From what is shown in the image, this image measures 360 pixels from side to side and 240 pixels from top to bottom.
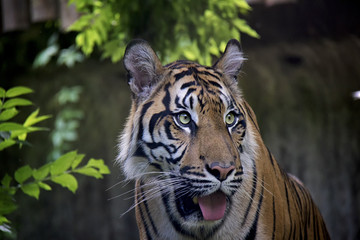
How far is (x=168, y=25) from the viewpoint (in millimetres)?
4355

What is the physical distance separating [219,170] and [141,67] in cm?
75

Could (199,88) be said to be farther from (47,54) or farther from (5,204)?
(47,54)

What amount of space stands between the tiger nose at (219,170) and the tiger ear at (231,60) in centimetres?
66

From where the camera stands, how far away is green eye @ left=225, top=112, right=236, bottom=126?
8.54ft

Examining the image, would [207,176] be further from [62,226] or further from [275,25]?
[62,226]

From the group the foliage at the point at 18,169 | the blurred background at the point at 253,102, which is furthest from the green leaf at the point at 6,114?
the blurred background at the point at 253,102

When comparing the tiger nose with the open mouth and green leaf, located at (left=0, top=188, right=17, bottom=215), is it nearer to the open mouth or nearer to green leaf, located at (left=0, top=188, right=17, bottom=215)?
the open mouth

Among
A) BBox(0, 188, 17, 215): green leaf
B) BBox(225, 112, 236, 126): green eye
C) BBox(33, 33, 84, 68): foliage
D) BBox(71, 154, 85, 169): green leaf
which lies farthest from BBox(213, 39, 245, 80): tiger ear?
BBox(33, 33, 84, 68): foliage

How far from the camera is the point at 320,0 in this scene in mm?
5613

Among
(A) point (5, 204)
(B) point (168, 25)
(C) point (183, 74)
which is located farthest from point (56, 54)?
(A) point (5, 204)

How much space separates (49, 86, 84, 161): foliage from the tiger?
3.26m

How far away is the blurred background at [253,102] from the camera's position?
18.6ft

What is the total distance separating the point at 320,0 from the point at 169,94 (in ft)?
11.7

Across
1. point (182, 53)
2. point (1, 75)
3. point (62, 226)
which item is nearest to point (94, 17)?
point (182, 53)
